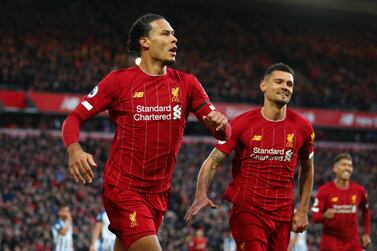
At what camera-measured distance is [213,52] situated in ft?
118

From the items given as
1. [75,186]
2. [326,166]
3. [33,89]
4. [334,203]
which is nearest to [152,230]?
[334,203]

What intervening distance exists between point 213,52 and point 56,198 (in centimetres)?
1705

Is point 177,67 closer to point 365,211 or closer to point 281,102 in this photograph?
point 365,211

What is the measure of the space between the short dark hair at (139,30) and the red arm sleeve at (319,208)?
465 cm

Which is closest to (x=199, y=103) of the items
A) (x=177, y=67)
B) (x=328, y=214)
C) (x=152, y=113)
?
(x=152, y=113)

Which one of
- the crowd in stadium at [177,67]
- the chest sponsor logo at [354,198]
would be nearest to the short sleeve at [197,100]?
the chest sponsor logo at [354,198]

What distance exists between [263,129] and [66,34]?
1015 inches

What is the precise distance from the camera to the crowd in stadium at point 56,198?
18484 millimetres

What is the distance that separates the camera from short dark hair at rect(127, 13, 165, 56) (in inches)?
221

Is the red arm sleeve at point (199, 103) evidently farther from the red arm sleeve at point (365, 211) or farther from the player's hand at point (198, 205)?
the red arm sleeve at point (365, 211)

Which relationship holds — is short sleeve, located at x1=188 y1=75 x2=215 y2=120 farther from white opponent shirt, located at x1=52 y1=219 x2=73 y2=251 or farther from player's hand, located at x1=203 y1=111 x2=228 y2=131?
white opponent shirt, located at x1=52 y1=219 x2=73 y2=251

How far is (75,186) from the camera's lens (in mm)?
22047

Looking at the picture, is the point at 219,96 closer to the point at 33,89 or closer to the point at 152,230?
the point at 33,89

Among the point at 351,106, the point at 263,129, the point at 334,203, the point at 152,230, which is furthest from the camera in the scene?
the point at 351,106
